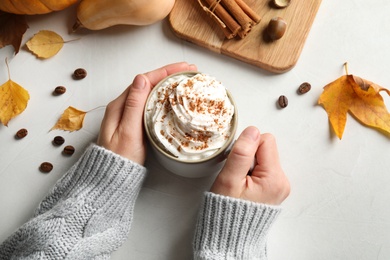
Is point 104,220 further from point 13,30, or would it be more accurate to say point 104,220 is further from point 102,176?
point 13,30

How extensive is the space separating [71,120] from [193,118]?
0.32 meters

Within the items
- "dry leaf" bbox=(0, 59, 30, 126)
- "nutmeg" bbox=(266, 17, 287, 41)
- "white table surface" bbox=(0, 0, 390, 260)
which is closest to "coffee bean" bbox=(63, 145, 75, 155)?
"white table surface" bbox=(0, 0, 390, 260)

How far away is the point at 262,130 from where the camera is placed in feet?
3.28

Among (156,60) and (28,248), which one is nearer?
(28,248)

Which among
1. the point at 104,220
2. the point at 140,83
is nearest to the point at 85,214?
the point at 104,220

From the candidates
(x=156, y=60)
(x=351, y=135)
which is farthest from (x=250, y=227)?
(x=156, y=60)

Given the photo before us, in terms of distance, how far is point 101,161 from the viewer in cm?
92

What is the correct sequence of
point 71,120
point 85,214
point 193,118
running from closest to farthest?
point 193,118 < point 85,214 < point 71,120

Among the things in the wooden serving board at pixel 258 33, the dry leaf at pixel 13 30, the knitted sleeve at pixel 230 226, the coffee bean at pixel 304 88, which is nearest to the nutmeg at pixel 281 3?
the wooden serving board at pixel 258 33

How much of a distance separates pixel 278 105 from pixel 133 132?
292mm

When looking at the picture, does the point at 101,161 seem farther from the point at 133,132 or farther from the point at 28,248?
the point at 28,248

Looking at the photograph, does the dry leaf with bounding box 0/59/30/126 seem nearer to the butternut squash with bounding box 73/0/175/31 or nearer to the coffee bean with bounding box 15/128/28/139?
the coffee bean with bounding box 15/128/28/139

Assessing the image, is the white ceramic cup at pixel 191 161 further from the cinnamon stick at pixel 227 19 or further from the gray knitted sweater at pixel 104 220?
the cinnamon stick at pixel 227 19

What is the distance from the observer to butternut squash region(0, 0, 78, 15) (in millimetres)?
978
